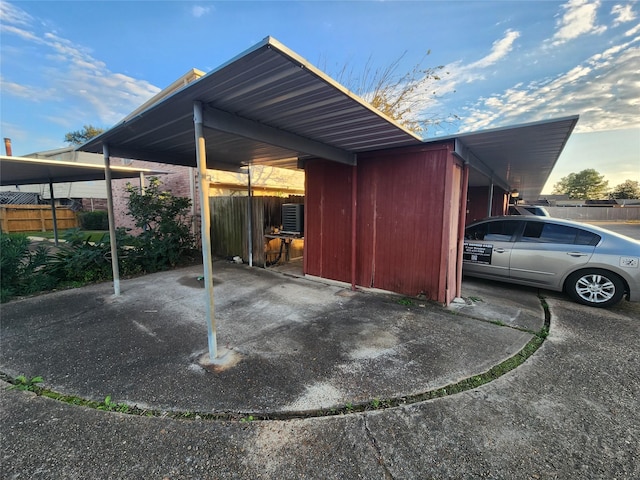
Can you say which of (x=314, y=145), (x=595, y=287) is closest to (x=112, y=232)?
(x=314, y=145)

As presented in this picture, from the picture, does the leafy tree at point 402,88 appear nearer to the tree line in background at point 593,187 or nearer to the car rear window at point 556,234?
the car rear window at point 556,234

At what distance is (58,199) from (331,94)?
25090mm

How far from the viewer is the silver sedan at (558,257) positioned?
13.0 ft

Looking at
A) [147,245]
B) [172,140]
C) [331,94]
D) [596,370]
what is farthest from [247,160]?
[596,370]

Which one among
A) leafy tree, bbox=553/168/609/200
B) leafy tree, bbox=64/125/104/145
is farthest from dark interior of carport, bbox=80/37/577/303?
leafy tree, bbox=553/168/609/200

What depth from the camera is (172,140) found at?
13.2 feet

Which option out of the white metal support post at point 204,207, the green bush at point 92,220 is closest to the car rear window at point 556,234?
the white metal support post at point 204,207

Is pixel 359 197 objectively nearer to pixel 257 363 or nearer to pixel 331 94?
pixel 331 94

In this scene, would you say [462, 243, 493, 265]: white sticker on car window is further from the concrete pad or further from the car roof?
the concrete pad


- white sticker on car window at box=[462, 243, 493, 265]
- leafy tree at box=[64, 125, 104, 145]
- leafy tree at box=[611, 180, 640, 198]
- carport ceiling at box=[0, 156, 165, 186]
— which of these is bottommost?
white sticker on car window at box=[462, 243, 493, 265]

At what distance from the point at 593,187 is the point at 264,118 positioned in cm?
7426

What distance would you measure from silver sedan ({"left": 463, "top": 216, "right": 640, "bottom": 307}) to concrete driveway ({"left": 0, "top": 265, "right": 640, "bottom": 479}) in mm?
433

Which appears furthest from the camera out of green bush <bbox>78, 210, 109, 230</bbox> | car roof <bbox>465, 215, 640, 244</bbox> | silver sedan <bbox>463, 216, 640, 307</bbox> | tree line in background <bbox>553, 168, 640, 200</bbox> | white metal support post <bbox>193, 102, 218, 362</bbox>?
tree line in background <bbox>553, 168, 640, 200</bbox>

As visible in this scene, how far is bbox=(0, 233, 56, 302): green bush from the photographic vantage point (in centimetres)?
460
